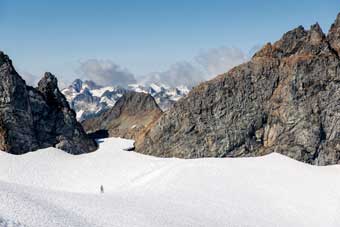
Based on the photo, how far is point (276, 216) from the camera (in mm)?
49562

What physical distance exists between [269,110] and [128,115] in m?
59.1

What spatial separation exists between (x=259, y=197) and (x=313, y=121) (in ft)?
85.2

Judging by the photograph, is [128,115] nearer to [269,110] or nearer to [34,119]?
[34,119]

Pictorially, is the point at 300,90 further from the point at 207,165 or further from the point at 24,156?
the point at 24,156

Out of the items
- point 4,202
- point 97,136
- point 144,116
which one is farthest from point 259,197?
point 144,116

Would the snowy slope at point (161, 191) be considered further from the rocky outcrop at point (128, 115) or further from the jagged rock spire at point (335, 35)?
the rocky outcrop at point (128, 115)

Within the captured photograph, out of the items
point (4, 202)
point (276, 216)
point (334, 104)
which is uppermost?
point (334, 104)

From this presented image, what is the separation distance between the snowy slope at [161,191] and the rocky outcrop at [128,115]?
33.6 m

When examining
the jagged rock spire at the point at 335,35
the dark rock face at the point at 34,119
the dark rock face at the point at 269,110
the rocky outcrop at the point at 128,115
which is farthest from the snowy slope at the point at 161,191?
the rocky outcrop at the point at 128,115

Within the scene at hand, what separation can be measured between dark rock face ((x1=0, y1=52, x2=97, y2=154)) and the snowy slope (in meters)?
2.92

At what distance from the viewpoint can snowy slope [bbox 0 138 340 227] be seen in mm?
36938

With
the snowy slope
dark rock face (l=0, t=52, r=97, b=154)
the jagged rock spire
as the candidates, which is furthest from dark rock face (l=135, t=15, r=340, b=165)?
dark rock face (l=0, t=52, r=97, b=154)

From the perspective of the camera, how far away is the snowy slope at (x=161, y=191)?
121 ft

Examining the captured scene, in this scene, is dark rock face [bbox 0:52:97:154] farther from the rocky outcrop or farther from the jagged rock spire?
the jagged rock spire
